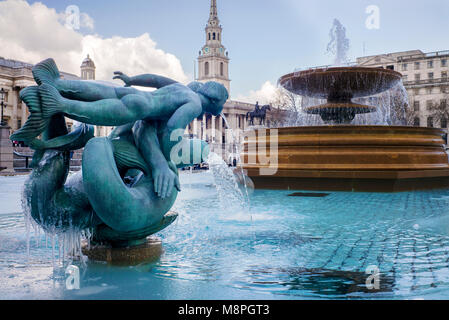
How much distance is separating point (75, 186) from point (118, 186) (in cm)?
57

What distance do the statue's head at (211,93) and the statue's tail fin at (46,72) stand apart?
3.88ft

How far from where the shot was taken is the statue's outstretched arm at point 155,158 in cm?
309

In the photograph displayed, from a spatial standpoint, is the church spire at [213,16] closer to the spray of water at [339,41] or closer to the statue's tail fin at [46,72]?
the spray of water at [339,41]

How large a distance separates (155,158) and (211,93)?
877 mm

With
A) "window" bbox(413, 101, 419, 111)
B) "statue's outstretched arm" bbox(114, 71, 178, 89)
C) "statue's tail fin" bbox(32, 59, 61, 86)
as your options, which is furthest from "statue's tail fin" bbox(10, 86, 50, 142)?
"window" bbox(413, 101, 419, 111)

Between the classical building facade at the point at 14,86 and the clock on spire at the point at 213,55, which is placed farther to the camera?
the clock on spire at the point at 213,55

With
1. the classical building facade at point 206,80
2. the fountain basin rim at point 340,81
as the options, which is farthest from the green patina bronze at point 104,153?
the classical building facade at point 206,80

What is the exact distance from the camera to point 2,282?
2475 millimetres

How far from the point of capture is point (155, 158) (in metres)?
3.20

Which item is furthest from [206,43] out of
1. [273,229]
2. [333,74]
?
[273,229]

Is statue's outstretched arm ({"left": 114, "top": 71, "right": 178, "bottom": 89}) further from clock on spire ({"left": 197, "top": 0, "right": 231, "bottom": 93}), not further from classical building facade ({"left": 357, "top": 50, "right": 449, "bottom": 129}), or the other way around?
clock on spire ({"left": 197, "top": 0, "right": 231, "bottom": 93})

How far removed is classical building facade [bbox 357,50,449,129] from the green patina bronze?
6718 cm

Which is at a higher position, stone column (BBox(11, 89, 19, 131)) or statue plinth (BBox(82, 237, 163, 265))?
stone column (BBox(11, 89, 19, 131))

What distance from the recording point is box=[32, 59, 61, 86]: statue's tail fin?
293 cm
